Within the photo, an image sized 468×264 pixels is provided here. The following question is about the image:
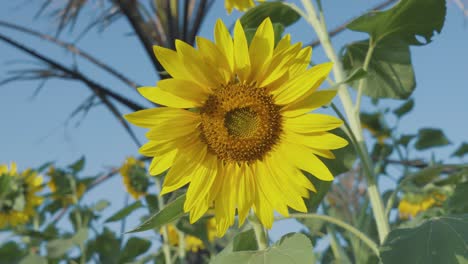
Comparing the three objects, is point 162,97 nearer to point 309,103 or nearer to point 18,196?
point 309,103

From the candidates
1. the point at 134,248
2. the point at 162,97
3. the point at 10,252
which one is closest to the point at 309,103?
the point at 162,97

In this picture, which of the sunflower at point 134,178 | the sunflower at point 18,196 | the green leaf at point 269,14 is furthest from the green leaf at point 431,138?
the sunflower at point 18,196

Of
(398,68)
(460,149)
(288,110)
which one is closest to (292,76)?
(288,110)

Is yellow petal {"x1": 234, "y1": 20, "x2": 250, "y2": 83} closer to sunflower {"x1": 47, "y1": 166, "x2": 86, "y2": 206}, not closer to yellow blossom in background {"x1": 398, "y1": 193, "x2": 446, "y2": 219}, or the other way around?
sunflower {"x1": 47, "y1": 166, "x2": 86, "y2": 206}

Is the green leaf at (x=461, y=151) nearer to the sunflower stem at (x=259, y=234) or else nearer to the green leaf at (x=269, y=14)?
the green leaf at (x=269, y=14)

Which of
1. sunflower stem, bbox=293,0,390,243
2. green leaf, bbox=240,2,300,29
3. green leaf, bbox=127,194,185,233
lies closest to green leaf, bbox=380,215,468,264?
sunflower stem, bbox=293,0,390,243

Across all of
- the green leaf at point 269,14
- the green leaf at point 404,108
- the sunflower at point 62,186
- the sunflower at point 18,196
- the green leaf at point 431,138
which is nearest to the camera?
the green leaf at point 269,14
